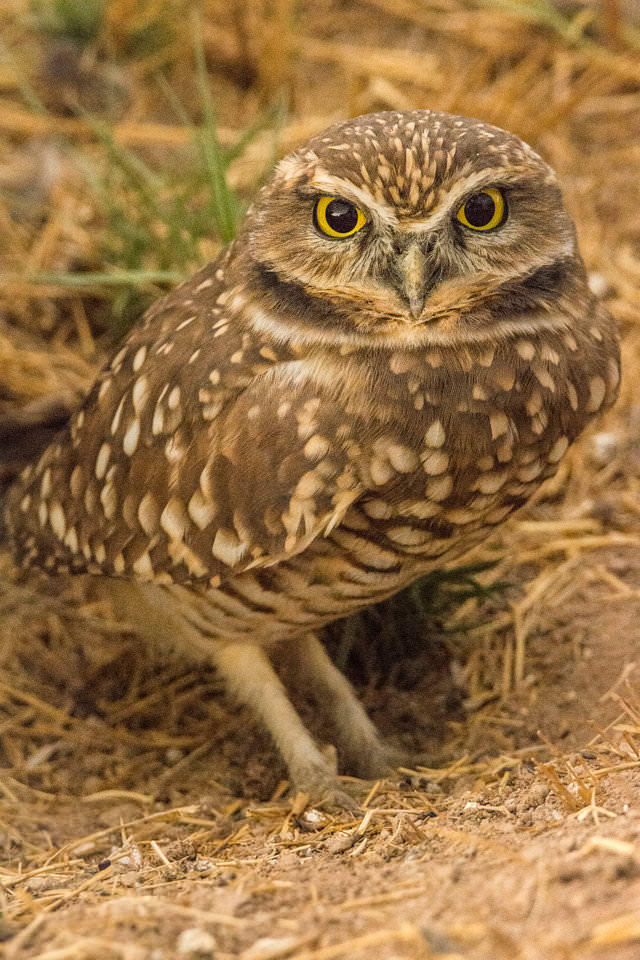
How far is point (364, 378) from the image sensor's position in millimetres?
1882

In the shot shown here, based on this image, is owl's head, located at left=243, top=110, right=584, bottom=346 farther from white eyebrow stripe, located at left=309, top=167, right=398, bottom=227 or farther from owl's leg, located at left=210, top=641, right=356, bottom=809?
owl's leg, located at left=210, top=641, right=356, bottom=809

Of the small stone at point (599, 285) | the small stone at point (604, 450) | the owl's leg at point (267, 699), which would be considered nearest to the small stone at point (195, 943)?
the owl's leg at point (267, 699)

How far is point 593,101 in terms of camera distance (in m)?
4.18

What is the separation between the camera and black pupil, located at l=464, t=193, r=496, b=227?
5.87 ft

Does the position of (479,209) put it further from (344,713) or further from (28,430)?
(28,430)

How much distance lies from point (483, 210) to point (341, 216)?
254 mm

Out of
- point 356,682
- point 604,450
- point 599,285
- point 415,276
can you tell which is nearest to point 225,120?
point 599,285

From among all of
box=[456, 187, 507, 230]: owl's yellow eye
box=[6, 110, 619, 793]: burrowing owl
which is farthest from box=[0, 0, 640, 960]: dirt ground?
box=[456, 187, 507, 230]: owl's yellow eye

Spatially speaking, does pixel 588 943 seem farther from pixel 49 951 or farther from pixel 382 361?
pixel 382 361

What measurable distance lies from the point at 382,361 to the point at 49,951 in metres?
1.12

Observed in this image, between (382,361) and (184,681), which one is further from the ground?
(382,361)

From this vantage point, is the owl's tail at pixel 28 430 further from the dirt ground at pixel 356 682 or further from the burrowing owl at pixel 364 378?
the burrowing owl at pixel 364 378

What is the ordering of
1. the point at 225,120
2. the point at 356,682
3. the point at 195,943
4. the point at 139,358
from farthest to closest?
the point at 225,120 < the point at 356,682 < the point at 139,358 < the point at 195,943

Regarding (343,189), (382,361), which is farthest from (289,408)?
(343,189)
